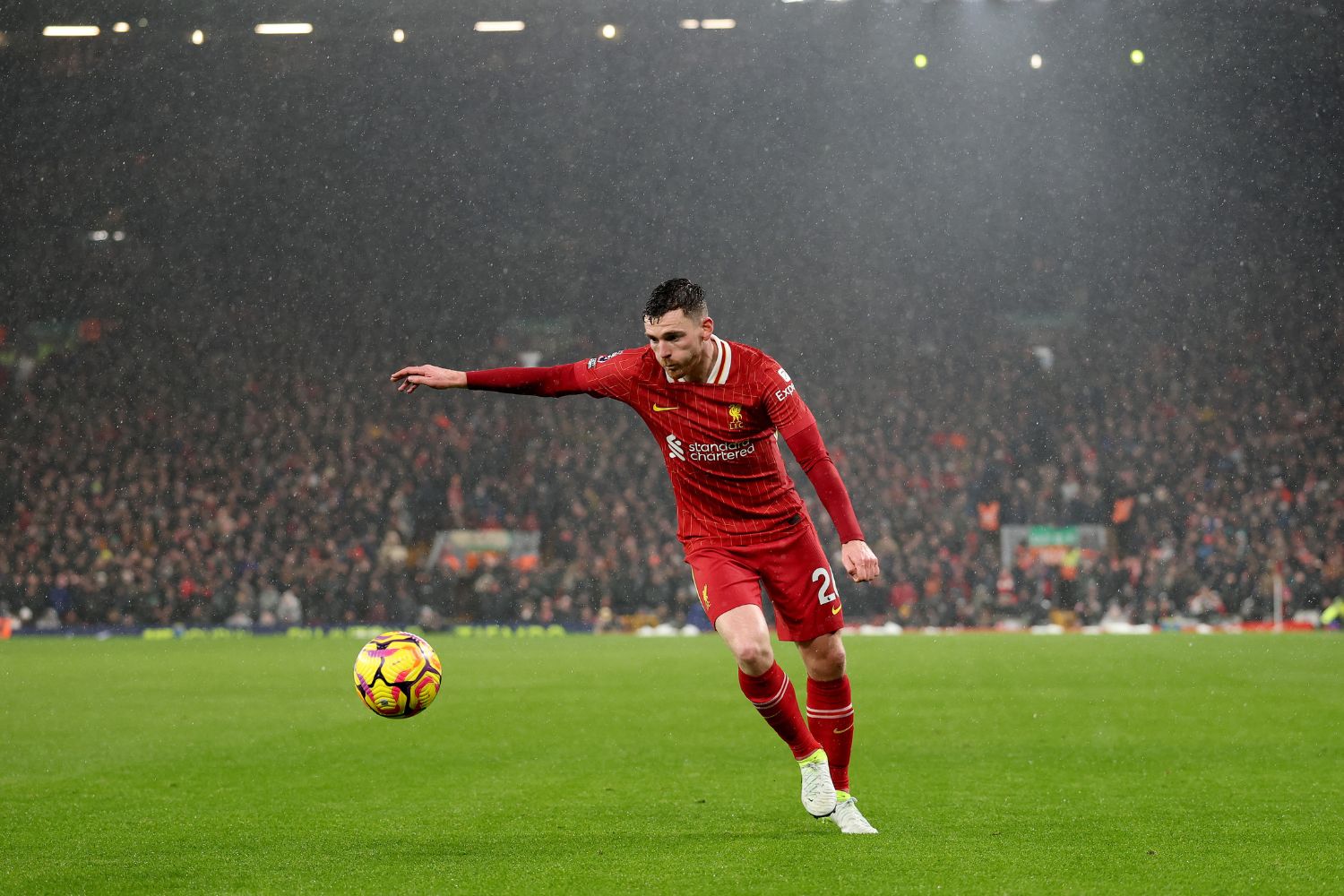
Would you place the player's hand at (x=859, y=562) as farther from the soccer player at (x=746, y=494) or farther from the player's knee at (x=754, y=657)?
the player's knee at (x=754, y=657)

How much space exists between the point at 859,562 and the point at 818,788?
3.93 feet

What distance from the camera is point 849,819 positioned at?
19.8 feet

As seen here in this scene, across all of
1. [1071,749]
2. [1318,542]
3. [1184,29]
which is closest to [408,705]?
[1071,749]

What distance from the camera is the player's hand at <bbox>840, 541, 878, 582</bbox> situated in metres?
5.43

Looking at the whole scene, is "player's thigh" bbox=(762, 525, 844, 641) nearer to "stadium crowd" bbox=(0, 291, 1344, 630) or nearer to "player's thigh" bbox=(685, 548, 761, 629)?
"player's thigh" bbox=(685, 548, 761, 629)

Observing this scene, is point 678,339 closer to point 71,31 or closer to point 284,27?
point 284,27

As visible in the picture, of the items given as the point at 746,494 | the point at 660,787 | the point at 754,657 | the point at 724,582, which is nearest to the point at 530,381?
the point at 746,494

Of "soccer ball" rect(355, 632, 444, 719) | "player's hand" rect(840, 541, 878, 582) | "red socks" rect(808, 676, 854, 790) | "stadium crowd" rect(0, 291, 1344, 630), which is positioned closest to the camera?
"player's hand" rect(840, 541, 878, 582)

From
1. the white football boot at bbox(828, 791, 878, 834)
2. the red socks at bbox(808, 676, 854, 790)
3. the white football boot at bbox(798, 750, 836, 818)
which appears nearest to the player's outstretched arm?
the red socks at bbox(808, 676, 854, 790)

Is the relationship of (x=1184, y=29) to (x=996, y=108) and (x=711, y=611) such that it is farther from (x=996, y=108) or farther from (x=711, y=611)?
(x=711, y=611)

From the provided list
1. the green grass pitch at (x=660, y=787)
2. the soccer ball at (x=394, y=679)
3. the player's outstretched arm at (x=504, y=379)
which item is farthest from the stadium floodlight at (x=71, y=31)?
the soccer ball at (x=394, y=679)

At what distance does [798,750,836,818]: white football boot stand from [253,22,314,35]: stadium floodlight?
86.8 feet

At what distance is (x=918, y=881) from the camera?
4.88 metres

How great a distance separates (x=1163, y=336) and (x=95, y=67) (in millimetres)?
25997
